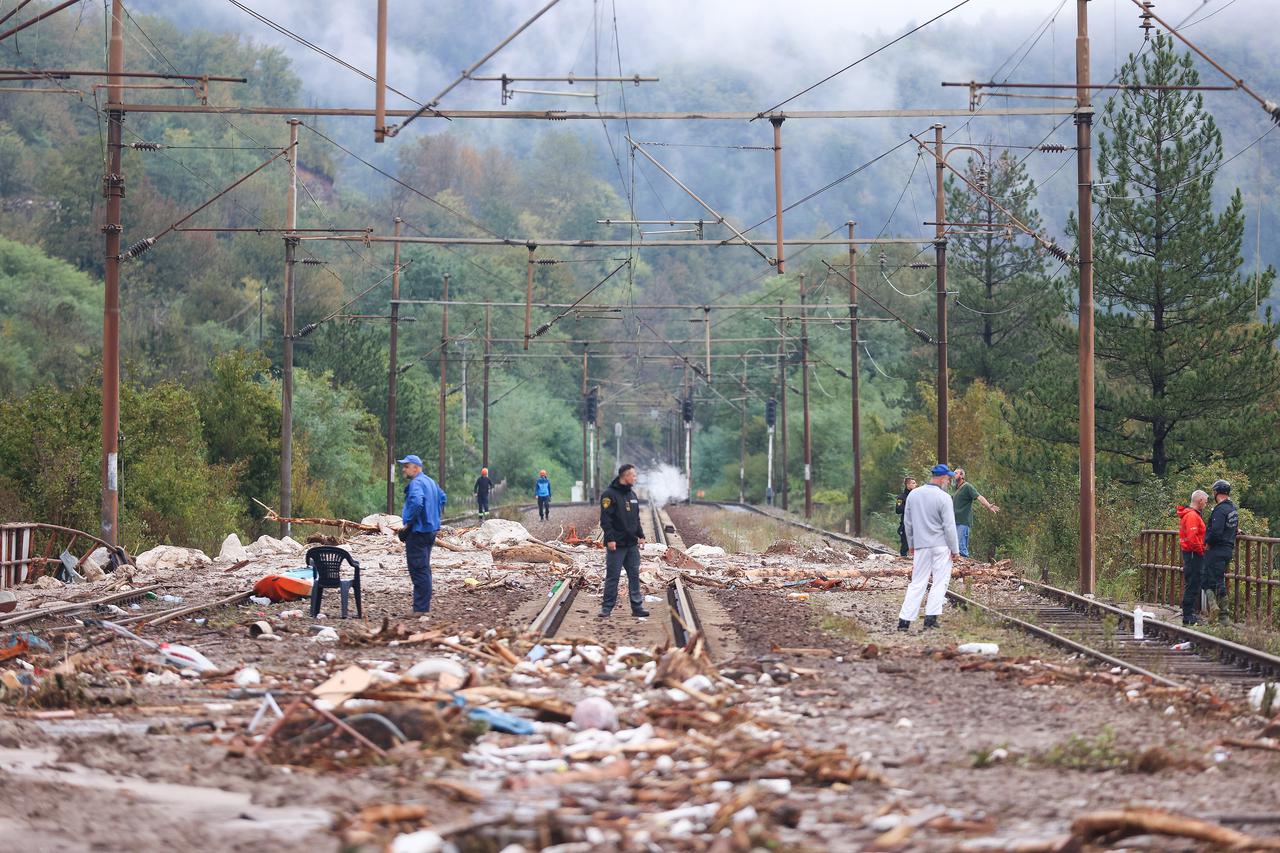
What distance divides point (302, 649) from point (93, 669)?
2443 mm

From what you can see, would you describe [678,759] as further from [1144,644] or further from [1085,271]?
[1085,271]

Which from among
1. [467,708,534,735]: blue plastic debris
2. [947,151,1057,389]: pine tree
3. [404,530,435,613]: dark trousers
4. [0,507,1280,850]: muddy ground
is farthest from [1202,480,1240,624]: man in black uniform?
[947,151,1057,389]: pine tree

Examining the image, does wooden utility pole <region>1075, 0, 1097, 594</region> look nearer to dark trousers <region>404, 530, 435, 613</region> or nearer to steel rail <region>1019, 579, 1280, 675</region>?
steel rail <region>1019, 579, 1280, 675</region>

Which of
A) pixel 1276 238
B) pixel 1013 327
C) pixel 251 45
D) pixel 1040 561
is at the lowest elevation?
pixel 1040 561

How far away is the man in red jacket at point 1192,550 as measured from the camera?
1936 centimetres

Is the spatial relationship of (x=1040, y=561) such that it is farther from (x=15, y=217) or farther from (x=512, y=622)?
(x=15, y=217)

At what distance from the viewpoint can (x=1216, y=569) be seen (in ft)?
63.2

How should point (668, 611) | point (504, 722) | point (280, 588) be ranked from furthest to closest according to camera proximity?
point (280, 588), point (668, 611), point (504, 722)

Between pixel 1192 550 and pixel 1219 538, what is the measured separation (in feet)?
1.85

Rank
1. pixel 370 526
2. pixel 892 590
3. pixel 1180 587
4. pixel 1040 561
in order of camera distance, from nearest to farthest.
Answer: pixel 1180 587 < pixel 892 590 < pixel 1040 561 < pixel 370 526

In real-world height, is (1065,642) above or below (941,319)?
below

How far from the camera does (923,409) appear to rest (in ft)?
244

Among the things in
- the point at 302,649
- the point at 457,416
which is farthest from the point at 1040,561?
the point at 457,416

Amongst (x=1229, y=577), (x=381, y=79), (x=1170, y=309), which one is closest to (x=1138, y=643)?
(x=1229, y=577)
